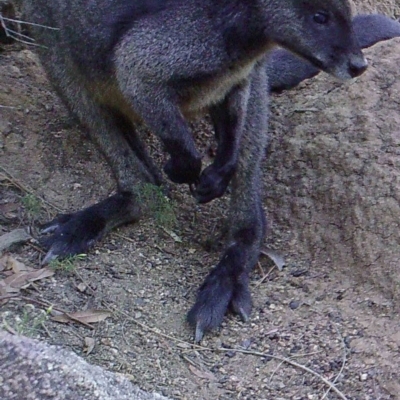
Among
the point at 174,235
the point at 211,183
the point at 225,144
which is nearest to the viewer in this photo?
the point at 211,183

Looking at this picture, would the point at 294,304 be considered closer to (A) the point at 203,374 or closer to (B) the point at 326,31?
(A) the point at 203,374

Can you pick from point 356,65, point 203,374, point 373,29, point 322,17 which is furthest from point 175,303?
point 373,29

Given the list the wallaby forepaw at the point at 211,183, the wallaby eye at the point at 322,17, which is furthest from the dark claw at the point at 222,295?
the wallaby eye at the point at 322,17

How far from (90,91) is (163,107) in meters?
0.71

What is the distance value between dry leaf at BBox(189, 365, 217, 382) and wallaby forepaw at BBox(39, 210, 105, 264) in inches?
40.2

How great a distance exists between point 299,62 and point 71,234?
2022 mm

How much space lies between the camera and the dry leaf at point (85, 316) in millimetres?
4113

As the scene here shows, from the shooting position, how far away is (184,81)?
179 inches

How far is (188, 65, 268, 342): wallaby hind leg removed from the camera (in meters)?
4.59

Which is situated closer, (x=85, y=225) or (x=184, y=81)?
(x=184, y=81)

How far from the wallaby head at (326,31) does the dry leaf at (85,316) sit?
1.70m

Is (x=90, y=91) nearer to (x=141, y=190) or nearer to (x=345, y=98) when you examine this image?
(x=141, y=190)

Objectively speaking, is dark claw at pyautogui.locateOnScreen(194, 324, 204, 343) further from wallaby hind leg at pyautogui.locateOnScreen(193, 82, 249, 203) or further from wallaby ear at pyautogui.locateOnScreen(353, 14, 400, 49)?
wallaby ear at pyautogui.locateOnScreen(353, 14, 400, 49)

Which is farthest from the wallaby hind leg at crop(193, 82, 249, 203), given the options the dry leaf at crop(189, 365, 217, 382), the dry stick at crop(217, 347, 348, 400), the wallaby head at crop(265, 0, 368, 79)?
the dry leaf at crop(189, 365, 217, 382)
